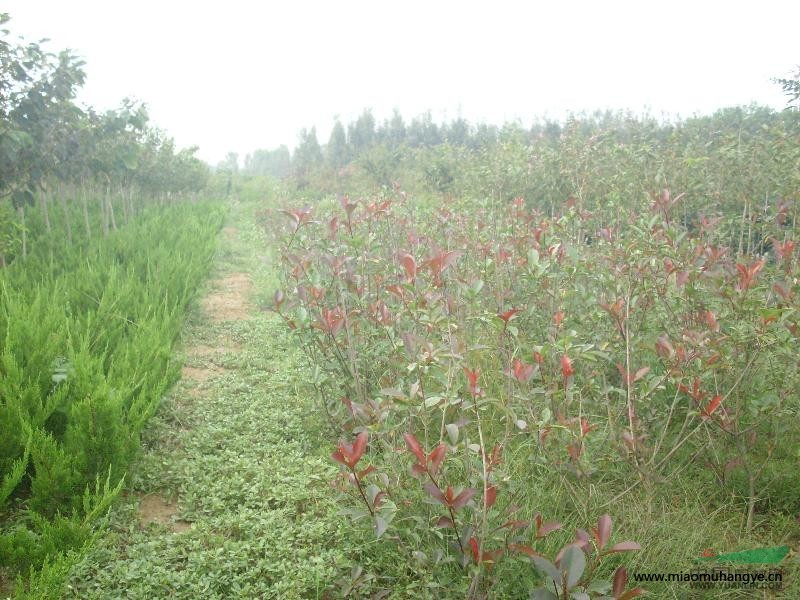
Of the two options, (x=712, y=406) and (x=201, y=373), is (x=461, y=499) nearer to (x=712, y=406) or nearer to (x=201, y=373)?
(x=712, y=406)

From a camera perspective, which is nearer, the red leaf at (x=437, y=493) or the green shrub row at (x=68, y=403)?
the red leaf at (x=437, y=493)

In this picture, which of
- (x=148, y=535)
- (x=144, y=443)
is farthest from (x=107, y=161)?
(x=148, y=535)

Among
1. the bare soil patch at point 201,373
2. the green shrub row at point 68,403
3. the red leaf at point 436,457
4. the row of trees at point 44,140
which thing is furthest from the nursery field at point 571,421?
the row of trees at point 44,140

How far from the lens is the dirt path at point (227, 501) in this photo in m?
1.93

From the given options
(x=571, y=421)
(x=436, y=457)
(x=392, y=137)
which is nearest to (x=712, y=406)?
(x=571, y=421)

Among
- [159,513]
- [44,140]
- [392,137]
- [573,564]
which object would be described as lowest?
[159,513]

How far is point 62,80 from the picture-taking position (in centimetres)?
611

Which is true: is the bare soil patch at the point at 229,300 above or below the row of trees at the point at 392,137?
below

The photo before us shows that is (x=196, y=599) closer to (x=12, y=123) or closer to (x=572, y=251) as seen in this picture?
(x=572, y=251)

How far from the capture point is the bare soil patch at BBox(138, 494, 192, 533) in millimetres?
2301

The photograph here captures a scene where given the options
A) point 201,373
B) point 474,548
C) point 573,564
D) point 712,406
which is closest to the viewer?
point 573,564

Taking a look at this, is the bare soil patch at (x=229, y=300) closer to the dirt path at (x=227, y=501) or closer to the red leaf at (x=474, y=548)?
the dirt path at (x=227, y=501)

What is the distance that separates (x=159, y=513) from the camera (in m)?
2.40

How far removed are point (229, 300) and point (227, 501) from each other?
4.36 metres
